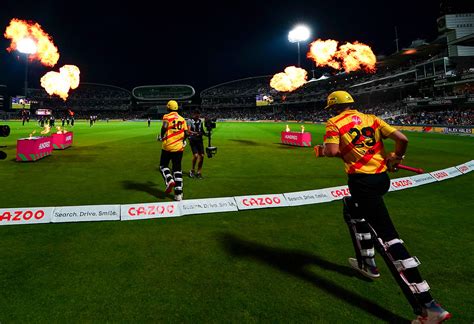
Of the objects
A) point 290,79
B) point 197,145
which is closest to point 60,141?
point 197,145

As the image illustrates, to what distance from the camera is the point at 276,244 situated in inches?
202

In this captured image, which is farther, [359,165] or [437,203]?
[437,203]

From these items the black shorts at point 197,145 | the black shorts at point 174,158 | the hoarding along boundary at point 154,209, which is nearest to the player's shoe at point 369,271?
the hoarding along boundary at point 154,209

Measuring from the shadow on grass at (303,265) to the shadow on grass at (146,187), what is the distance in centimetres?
357

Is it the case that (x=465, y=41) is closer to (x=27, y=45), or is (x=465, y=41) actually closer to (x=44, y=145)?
(x=44, y=145)

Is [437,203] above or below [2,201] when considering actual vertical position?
below

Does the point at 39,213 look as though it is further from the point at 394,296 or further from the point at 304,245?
the point at 394,296

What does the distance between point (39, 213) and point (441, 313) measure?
23.8 feet

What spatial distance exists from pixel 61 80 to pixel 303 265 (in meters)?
32.0

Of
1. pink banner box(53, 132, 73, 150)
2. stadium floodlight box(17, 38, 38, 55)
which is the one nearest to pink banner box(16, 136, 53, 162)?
pink banner box(53, 132, 73, 150)

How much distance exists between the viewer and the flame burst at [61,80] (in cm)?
2675

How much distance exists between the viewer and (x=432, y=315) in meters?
2.88

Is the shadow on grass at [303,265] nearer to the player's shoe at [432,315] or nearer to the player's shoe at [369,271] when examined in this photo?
the player's shoe at [369,271]

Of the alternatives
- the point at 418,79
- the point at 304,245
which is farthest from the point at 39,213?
the point at 418,79
